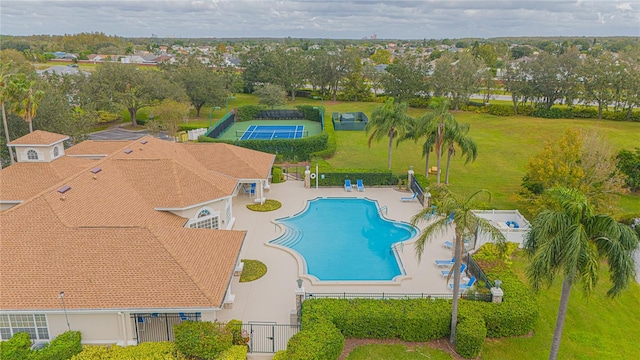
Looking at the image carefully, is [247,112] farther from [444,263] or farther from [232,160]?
[444,263]

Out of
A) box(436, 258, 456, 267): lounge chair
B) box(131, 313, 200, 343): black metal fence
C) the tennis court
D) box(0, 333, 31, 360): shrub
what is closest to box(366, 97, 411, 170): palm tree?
box(436, 258, 456, 267): lounge chair

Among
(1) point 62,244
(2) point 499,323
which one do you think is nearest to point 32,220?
(1) point 62,244

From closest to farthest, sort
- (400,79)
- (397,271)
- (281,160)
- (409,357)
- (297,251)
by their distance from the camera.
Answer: (409,357) → (397,271) → (297,251) → (281,160) → (400,79)

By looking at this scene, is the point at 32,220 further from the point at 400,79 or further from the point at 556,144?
the point at 400,79

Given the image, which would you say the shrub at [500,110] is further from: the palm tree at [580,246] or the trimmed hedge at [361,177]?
the palm tree at [580,246]

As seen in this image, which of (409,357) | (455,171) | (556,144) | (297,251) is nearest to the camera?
(409,357)

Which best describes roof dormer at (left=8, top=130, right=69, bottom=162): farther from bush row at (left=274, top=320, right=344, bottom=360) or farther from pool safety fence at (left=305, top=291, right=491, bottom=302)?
bush row at (left=274, top=320, right=344, bottom=360)
